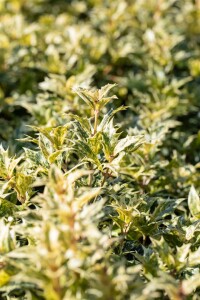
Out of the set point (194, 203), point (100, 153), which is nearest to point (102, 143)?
point (100, 153)

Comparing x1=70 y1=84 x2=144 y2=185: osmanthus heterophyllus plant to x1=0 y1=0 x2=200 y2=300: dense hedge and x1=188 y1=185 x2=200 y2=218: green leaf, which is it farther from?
x1=188 y1=185 x2=200 y2=218: green leaf

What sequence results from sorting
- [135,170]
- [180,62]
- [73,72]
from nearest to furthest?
1. [135,170]
2. [73,72]
3. [180,62]

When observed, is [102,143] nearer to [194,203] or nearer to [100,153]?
[100,153]

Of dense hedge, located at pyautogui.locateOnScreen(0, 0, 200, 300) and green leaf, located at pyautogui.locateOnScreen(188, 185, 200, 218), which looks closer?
dense hedge, located at pyautogui.locateOnScreen(0, 0, 200, 300)

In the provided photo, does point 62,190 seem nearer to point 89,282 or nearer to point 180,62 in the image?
point 89,282

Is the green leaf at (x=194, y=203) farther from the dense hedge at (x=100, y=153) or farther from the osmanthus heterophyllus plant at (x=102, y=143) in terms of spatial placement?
the osmanthus heterophyllus plant at (x=102, y=143)

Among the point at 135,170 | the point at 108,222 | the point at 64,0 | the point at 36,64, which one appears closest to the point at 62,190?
the point at 108,222

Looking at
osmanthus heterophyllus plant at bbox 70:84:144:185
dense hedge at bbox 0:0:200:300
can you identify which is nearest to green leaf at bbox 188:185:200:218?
dense hedge at bbox 0:0:200:300

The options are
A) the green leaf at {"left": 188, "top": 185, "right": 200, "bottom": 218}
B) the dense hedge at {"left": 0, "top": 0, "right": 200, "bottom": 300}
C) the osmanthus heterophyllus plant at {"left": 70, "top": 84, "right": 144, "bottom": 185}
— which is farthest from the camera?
the green leaf at {"left": 188, "top": 185, "right": 200, "bottom": 218}
